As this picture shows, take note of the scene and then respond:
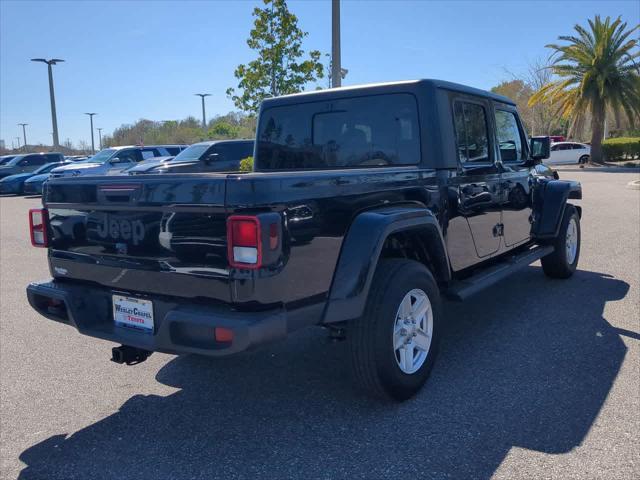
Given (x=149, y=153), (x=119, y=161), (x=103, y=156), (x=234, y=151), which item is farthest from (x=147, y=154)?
(x=234, y=151)

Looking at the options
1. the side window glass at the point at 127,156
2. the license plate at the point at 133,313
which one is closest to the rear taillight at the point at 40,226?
the license plate at the point at 133,313

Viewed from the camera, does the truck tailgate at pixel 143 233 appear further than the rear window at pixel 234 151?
No

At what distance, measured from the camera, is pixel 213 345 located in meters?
2.76

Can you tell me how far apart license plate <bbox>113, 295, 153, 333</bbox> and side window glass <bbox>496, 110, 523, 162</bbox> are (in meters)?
3.55

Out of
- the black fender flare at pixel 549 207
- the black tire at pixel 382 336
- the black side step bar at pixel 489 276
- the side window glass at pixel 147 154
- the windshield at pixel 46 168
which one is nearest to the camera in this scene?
the black tire at pixel 382 336

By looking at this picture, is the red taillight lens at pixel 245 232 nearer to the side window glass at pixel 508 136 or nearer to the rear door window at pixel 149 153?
the side window glass at pixel 508 136

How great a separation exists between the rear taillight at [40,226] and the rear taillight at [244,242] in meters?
1.58

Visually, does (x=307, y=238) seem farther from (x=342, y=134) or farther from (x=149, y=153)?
(x=149, y=153)

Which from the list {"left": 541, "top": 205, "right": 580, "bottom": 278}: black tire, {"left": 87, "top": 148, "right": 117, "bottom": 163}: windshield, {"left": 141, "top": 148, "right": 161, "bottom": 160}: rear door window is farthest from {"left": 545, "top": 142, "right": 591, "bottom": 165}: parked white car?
{"left": 541, "top": 205, "right": 580, "bottom": 278}: black tire

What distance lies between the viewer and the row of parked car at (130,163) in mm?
15031

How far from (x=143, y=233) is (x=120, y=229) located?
0.66 ft

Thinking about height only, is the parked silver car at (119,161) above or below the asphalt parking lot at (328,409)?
above

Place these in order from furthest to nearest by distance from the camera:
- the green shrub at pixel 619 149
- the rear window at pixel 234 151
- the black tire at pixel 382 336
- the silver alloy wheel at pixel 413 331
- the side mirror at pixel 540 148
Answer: the green shrub at pixel 619 149 → the rear window at pixel 234 151 → the side mirror at pixel 540 148 → the silver alloy wheel at pixel 413 331 → the black tire at pixel 382 336

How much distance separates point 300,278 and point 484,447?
1.32 meters
